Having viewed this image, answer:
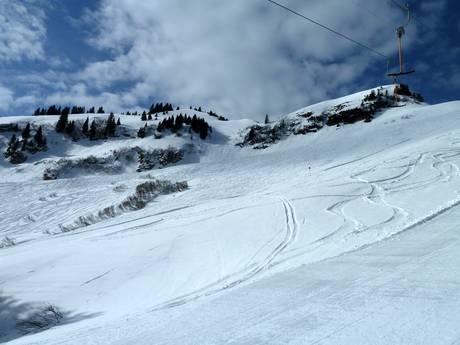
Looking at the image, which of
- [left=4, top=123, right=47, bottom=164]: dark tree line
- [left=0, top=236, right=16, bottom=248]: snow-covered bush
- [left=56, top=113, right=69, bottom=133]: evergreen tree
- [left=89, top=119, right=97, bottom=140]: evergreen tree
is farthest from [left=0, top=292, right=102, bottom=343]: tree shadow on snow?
[left=56, top=113, right=69, bottom=133]: evergreen tree

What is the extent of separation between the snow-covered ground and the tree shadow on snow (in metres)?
0.06

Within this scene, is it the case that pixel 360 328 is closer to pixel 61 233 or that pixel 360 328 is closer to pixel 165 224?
pixel 165 224

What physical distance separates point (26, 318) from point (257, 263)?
5.61 meters

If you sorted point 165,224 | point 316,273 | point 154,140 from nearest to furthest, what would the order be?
point 316,273, point 165,224, point 154,140

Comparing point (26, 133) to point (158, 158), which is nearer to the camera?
point (158, 158)

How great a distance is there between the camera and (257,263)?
891 cm

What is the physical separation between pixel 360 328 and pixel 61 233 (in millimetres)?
18502

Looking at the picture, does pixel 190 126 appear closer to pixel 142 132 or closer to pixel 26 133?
pixel 142 132

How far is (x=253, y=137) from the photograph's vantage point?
62.1 metres

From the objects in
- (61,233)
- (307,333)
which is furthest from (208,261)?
(61,233)

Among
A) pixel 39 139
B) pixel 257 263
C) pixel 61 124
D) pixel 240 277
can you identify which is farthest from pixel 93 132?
pixel 240 277

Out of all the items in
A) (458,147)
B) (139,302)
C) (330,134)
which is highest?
(330,134)

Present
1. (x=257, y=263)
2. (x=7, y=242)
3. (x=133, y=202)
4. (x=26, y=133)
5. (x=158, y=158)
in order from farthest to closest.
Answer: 1. (x=26, y=133)
2. (x=158, y=158)
3. (x=133, y=202)
4. (x=7, y=242)
5. (x=257, y=263)

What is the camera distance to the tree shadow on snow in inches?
317
